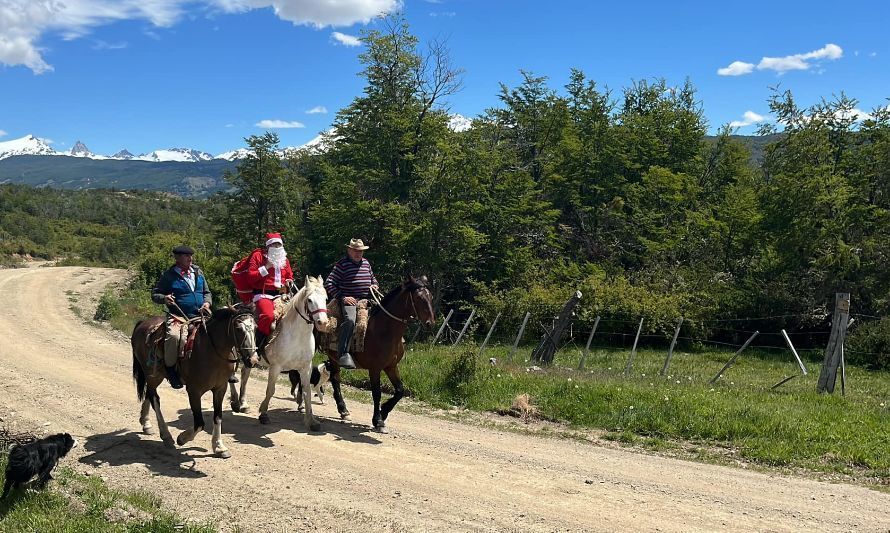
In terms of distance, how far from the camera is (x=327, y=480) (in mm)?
7590

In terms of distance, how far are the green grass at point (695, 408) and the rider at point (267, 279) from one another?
177 inches

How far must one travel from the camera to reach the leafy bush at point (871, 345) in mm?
21109

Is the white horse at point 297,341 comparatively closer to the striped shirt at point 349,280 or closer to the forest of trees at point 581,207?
the striped shirt at point 349,280

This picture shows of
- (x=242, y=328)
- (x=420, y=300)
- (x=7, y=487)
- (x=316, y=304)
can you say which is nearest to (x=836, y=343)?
(x=420, y=300)

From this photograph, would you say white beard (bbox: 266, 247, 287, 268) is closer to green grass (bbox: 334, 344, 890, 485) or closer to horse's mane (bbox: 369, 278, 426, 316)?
horse's mane (bbox: 369, 278, 426, 316)

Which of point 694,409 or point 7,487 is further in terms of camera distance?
point 694,409

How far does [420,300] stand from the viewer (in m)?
10.0

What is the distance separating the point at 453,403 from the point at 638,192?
23890 millimetres

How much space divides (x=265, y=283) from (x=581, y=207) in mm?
26777

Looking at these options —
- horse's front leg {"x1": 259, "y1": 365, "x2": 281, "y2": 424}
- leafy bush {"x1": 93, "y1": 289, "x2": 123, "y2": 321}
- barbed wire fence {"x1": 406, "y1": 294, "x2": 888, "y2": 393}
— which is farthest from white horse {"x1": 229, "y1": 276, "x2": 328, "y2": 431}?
leafy bush {"x1": 93, "y1": 289, "x2": 123, "y2": 321}

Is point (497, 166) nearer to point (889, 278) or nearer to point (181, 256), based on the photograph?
point (889, 278)

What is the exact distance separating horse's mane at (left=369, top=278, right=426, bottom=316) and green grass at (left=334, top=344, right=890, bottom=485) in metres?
3.19

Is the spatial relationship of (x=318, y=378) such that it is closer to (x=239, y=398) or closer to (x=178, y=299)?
(x=239, y=398)

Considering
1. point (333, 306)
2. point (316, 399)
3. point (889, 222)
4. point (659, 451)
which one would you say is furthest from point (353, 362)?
point (889, 222)
